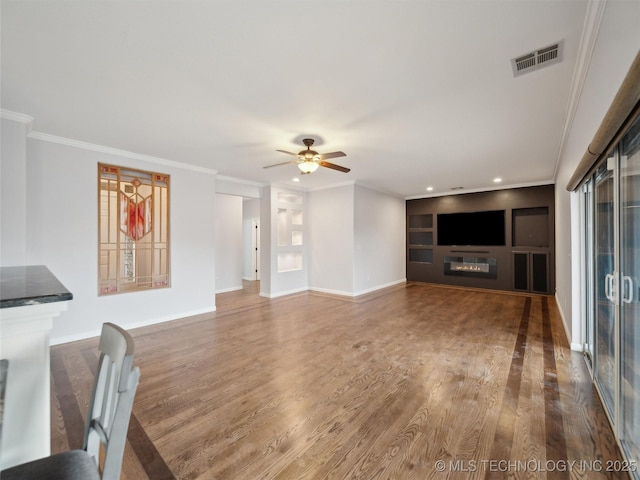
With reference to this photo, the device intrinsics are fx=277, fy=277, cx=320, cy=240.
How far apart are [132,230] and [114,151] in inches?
45.9

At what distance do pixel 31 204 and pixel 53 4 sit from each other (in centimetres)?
280

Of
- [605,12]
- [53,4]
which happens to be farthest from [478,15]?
[53,4]

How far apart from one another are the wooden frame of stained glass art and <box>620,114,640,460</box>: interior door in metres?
5.24

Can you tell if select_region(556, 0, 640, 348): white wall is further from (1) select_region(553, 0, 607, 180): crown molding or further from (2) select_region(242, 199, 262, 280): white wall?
(2) select_region(242, 199, 262, 280): white wall

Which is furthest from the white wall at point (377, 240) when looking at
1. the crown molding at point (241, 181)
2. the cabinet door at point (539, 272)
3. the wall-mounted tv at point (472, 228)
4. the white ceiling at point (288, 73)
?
the cabinet door at point (539, 272)

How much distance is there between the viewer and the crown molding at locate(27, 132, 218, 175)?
11.5 ft

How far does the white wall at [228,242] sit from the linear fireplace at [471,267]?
5796 millimetres

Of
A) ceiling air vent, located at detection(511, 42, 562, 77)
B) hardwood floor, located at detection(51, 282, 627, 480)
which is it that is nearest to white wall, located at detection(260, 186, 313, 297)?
hardwood floor, located at detection(51, 282, 627, 480)

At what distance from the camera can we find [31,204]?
133 inches

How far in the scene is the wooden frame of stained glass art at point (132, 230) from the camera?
4.01 meters

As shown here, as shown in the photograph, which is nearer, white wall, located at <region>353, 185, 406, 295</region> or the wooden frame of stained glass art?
the wooden frame of stained glass art

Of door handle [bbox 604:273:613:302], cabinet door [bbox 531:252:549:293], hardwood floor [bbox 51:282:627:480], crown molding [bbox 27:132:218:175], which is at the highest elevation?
crown molding [bbox 27:132:218:175]

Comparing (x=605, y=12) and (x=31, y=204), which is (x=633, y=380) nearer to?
(x=605, y=12)

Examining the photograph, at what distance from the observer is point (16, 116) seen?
296 centimetres
